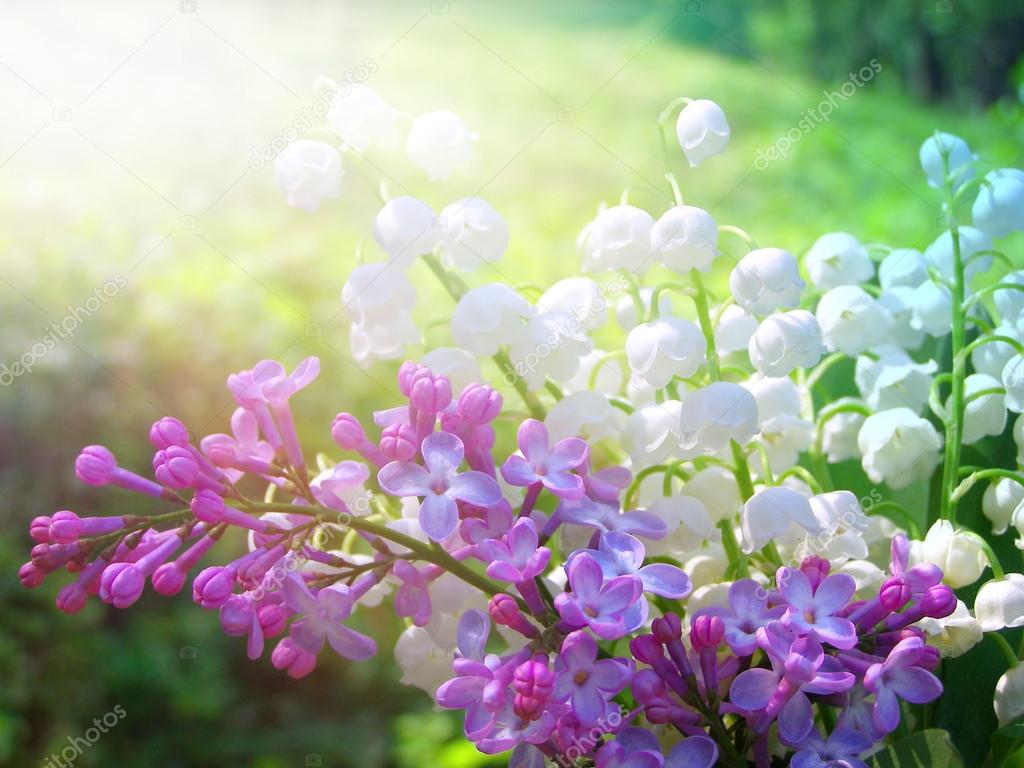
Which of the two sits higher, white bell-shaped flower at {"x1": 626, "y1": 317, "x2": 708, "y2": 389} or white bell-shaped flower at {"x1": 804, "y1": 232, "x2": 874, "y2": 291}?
white bell-shaped flower at {"x1": 626, "y1": 317, "x2": 708, "y2": 389}

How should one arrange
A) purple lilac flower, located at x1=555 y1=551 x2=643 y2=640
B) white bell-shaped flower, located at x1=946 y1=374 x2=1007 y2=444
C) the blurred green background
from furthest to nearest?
1. the blurred green background
2. white bell-shaped flower, located at x1=946 y1=374 x2=1007 y2=444
3. purple lilac flower, located at x1=555 y1=551 x2=643 y2=640

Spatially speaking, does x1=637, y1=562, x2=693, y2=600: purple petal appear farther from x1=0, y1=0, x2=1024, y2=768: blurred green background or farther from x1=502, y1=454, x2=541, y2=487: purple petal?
x1=0, y1=0, x2=1024, y2=768: blurred green background

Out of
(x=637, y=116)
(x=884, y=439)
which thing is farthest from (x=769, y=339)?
(x=637, y=116)

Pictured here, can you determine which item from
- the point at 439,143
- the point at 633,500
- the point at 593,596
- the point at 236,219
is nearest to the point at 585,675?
the point at 593,596

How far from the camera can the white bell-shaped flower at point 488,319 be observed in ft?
1.45

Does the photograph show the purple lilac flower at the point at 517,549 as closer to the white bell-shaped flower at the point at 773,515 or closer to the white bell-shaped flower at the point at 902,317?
the white bell-shaped flower at the point at 773,515

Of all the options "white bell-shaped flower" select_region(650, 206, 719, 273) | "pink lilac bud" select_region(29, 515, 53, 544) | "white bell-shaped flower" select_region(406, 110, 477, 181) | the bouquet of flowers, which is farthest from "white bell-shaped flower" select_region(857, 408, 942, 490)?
"pink lilac bud" select_region(29, 515, 53, 544)

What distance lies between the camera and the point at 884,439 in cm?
46

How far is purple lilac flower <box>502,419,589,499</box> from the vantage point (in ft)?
1.28

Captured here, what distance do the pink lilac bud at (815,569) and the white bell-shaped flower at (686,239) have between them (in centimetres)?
12

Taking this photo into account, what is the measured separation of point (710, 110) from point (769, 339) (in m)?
0.10

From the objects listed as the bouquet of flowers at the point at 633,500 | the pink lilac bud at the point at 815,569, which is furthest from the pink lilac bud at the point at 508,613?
the pink lilac bud at the point at 815,569

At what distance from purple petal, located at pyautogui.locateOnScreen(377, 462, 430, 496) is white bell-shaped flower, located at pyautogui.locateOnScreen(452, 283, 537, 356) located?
8 cm

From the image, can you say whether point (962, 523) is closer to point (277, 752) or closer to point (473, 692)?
point (473, 692)
